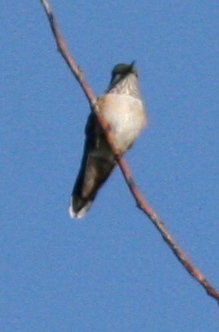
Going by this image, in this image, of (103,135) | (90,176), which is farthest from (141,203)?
(90,176)

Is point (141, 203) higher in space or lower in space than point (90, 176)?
lower

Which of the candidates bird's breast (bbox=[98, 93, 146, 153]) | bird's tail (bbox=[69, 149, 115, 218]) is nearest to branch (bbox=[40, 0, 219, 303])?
bird's breast (bbox=[98, 93, 146, 153])

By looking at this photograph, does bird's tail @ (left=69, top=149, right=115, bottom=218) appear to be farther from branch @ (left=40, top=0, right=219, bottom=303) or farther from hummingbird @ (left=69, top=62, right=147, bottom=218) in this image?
branch @ (left=40, top=0, right=219, bottom=303)

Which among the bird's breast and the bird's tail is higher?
the bird's breast

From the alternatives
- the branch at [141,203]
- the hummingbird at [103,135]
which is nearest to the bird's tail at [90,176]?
the hummingbird at [103,135]

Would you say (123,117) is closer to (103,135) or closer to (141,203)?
(103,135)

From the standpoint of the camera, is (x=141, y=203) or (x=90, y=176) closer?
(x=141, y=203)

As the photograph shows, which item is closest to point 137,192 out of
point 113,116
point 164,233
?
point 164,233

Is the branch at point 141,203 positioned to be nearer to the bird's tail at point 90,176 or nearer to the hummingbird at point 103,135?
the hummingbird at point 103,135
